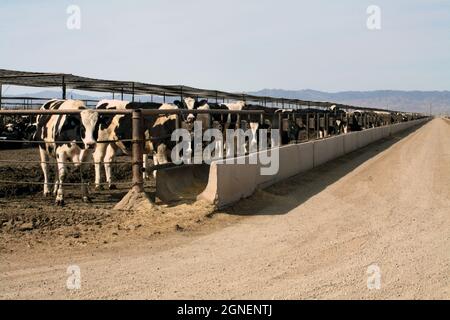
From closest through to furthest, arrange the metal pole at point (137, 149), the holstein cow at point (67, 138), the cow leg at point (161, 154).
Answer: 1. the metal pole at point (137, 149)
2. the holstein cow at point (67, 138)
3. the cow leg at point (161, 154)

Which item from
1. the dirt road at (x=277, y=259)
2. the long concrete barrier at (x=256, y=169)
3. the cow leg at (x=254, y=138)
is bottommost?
the dirt road at (x=277, y=259)

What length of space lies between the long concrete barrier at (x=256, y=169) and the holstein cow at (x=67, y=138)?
2.62m

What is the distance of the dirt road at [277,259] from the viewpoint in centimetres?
498

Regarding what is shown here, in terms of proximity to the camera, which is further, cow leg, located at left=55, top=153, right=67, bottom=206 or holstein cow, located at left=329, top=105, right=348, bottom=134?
holstein cow, located at left=329, top=105, right=348, bottom=134

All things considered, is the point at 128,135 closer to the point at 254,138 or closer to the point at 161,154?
the point at 161,154

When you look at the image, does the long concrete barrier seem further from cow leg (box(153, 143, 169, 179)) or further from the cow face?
the cow face

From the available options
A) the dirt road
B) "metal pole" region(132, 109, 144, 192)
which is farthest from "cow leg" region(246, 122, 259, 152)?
"metal pole" region(132, 109, 144, 192)

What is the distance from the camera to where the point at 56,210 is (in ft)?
29.5

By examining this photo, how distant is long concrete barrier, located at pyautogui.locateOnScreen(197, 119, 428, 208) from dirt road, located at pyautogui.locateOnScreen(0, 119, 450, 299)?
33 cm

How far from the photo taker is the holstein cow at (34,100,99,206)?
10.1 meters

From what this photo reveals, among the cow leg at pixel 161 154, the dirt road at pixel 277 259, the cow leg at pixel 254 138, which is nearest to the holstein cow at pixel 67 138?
the cow leg at pixel 161 154

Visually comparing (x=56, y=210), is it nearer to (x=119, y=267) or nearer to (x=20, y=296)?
(x=119, y=267)

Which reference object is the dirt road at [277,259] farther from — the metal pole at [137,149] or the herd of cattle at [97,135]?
the herd of cattle at [97,135]

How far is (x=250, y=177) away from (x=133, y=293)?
5.64 metres
